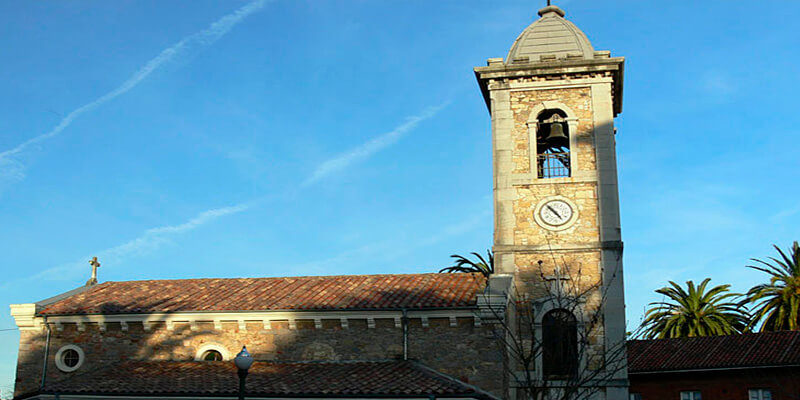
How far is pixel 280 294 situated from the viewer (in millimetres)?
24031

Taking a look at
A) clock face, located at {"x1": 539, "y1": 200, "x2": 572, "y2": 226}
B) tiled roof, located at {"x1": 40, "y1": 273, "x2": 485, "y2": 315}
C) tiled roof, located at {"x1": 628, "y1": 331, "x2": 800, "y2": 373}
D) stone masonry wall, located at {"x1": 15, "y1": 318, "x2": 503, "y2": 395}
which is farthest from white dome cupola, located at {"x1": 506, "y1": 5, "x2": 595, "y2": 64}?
tiled roof, located at {"x1": 628, "y1": 331, "x2": 800, "y2": 373}

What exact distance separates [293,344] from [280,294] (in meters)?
2.23

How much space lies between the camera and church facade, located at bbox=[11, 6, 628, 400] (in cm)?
2091

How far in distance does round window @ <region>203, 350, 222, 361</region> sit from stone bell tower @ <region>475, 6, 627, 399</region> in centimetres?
854

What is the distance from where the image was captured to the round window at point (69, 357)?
23125mm

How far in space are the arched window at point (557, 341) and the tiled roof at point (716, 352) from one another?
1810cm

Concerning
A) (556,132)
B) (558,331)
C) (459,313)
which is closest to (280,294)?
(459,313)

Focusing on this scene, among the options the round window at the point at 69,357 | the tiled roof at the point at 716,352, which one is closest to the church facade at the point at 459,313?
the round window at the point at 69,357

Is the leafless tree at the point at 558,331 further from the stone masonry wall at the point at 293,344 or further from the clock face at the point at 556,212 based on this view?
the clock face at the point at 556,212

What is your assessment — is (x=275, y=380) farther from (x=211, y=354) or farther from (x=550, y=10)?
→ (x=550, y=10)

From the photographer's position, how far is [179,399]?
771 inches

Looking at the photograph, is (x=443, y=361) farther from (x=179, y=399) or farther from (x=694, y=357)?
(x=694, y=357)

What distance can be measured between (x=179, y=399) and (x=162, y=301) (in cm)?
511

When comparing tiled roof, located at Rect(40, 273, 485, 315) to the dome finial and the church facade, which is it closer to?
the church facade
